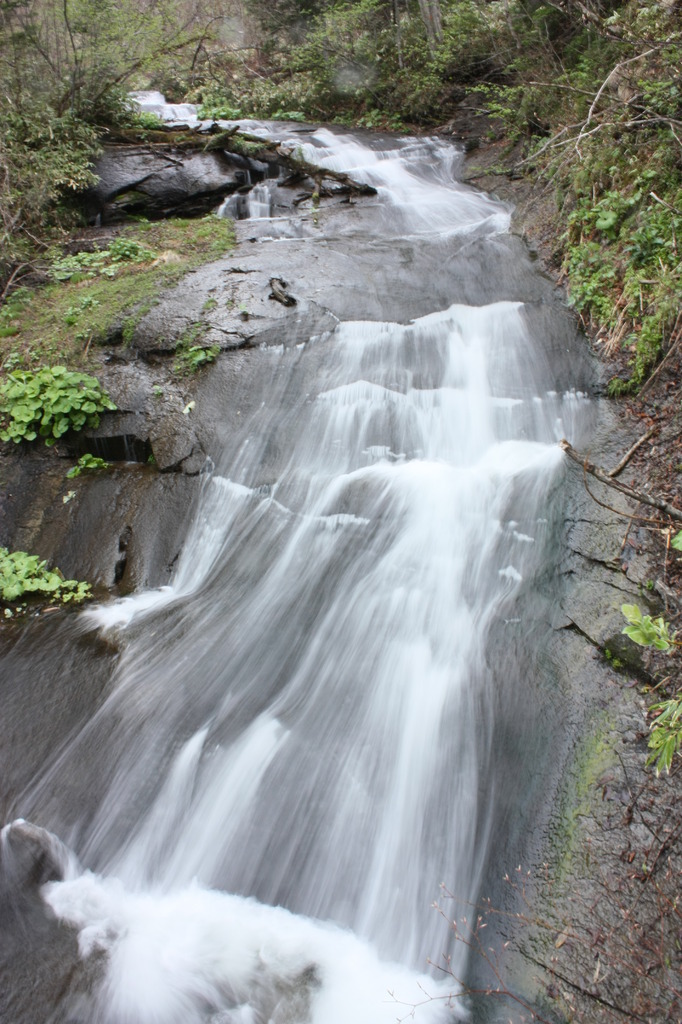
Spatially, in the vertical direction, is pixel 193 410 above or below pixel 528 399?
below

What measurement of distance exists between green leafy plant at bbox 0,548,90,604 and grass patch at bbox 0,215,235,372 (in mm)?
2103

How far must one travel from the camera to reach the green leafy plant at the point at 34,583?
4883mm

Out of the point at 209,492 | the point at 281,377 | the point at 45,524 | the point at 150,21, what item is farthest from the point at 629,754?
the point at 150,21

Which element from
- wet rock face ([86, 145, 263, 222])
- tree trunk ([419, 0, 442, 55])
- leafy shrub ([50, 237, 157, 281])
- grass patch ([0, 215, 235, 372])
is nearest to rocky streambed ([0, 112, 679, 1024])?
wet rock face ([86, 145, 263, 222])

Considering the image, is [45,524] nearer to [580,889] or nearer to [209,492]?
[209,492]

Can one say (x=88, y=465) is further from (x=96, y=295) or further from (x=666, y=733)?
(x=666, y=733)

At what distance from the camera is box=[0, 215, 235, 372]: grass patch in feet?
20.5

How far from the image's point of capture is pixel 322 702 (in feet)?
12.7

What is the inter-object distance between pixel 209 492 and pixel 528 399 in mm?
2871

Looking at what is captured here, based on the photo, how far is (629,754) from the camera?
3.09 metres

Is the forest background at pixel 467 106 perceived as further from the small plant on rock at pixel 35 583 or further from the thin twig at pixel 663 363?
the small plant on rock at pixel 35 583

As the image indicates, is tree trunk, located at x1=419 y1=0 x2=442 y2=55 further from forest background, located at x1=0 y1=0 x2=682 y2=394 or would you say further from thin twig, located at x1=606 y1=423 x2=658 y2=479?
thin twig, located at x1=606 y1=423 x2=658 y2=479

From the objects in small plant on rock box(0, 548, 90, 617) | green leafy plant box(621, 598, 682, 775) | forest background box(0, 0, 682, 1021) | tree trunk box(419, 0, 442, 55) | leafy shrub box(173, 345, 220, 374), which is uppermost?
tree trunk box(419, 0, 442, 55)

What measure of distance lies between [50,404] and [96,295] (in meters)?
1.81
